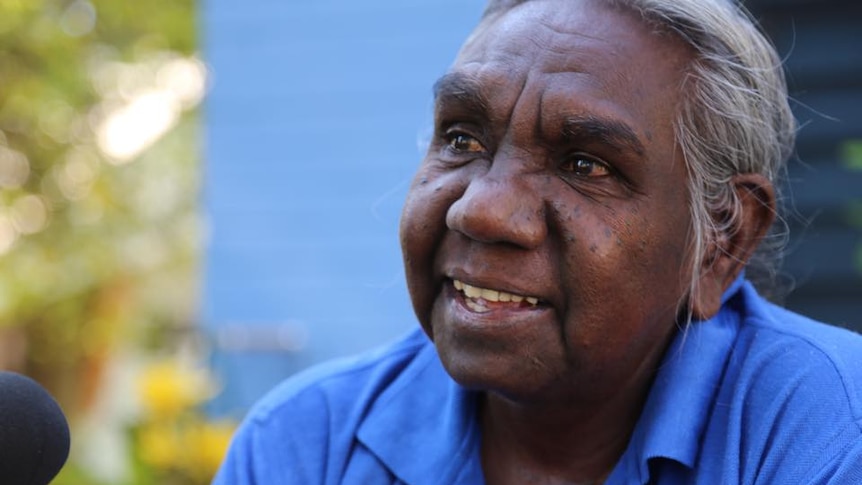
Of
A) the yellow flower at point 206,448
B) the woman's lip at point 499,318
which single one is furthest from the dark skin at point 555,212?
the yellow flower at point 206,448

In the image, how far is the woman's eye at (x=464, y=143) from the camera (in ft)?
6.21

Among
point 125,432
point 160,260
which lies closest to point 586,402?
point 125,432

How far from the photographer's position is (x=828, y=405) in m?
1.72

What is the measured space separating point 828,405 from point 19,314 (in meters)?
6.78

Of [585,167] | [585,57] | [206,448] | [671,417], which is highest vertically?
[585,57]

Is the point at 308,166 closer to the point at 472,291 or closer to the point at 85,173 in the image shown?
the point at 85,173

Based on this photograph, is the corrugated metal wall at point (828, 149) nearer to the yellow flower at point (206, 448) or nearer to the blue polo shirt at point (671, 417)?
the blue polo shirt at point (671, 417)

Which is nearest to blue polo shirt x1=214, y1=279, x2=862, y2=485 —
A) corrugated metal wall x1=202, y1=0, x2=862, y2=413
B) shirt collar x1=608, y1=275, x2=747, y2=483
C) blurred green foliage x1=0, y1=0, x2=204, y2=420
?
shirt collar x1=608, y1=275, x2=747, y2=483

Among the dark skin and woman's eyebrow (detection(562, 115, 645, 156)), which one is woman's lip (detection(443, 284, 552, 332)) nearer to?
the dark skin

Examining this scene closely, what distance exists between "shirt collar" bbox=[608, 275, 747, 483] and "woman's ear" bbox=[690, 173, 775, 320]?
4 centimetres

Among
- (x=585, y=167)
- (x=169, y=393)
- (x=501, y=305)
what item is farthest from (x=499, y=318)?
(x=169, y=393)

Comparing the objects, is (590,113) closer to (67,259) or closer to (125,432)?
(125,432)

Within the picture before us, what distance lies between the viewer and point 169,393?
157 inches

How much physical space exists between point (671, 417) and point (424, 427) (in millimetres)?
491
